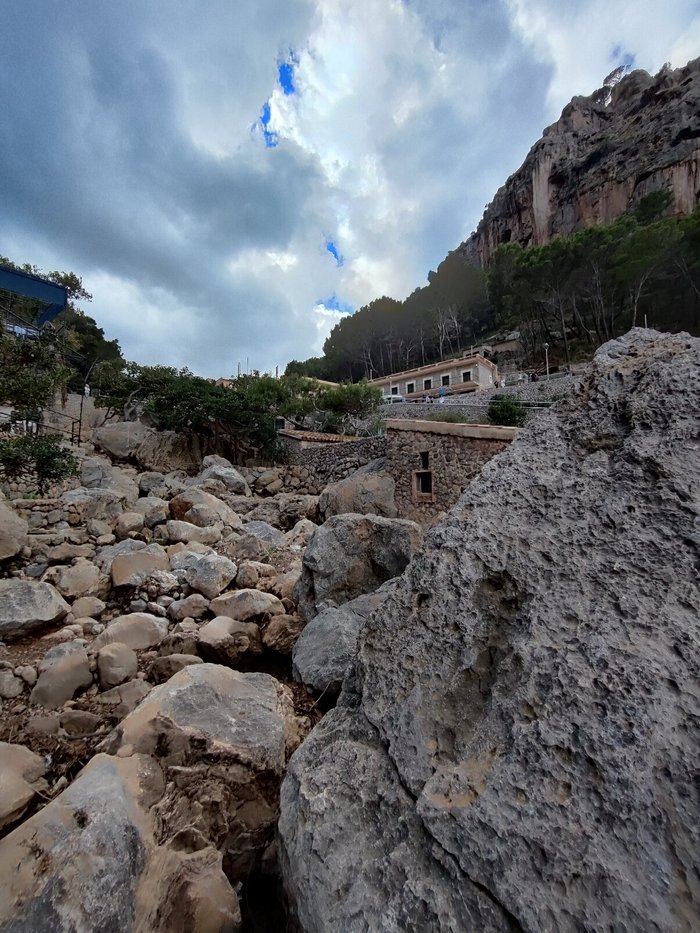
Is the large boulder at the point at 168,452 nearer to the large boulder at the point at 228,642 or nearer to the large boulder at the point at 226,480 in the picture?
the large boulder at the point at 226,480

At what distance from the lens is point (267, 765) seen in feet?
7.53

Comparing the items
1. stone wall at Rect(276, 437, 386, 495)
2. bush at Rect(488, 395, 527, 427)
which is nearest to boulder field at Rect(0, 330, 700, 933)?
stone wall at Rect(276, 437, 386, 495)

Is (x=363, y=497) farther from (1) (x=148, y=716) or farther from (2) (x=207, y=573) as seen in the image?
(1) (x=148, y=716)

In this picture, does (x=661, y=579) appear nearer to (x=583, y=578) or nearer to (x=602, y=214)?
(x=583, y=578)

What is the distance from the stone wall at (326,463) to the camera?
16078 millimetres

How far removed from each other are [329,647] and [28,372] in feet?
21.9

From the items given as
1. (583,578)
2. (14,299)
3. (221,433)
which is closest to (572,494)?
(583,578)

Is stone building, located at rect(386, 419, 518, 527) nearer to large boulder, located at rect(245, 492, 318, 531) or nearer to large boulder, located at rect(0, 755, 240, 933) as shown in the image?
large boulder, located at rect(245, 492, 318, 531)

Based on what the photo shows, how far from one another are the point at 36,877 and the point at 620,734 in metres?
2.03

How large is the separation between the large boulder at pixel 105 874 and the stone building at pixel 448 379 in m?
29.0

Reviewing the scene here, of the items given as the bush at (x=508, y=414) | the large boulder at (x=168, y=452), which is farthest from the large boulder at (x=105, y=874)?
the bush at (x=508, y=414)

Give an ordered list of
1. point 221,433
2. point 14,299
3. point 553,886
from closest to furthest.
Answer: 1. point 553,886
2. point 221,433
3. point 14,299

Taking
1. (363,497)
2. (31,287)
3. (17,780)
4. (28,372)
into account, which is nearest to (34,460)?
(28,372)

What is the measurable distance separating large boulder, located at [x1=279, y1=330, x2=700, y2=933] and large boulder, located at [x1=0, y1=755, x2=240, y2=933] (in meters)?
0.46
